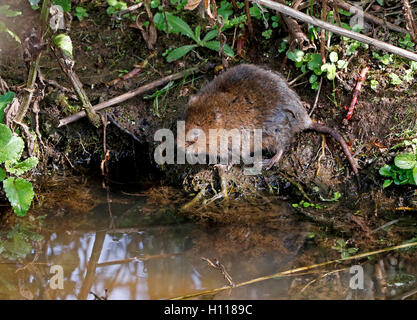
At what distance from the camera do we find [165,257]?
3436mm

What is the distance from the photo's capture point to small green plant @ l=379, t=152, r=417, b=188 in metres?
3.82

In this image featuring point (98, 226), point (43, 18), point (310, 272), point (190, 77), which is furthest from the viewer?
point (190, 77)

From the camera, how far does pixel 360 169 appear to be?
13.6ft

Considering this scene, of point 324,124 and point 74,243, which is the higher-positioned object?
point 324,124

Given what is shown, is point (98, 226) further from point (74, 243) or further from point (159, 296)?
point (159, 296)

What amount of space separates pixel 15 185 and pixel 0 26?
4.00 feet

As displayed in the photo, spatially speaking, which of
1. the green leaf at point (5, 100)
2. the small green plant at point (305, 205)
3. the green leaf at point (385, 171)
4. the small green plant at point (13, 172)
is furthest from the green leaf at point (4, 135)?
the green leaf at point (385, 171)

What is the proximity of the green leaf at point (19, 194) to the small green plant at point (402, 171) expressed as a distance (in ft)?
8.63

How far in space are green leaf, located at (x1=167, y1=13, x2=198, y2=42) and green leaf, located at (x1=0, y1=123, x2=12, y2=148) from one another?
5.69ft

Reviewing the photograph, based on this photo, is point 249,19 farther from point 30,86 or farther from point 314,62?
point 30,86

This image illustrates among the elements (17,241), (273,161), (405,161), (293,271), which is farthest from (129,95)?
(405,161)
